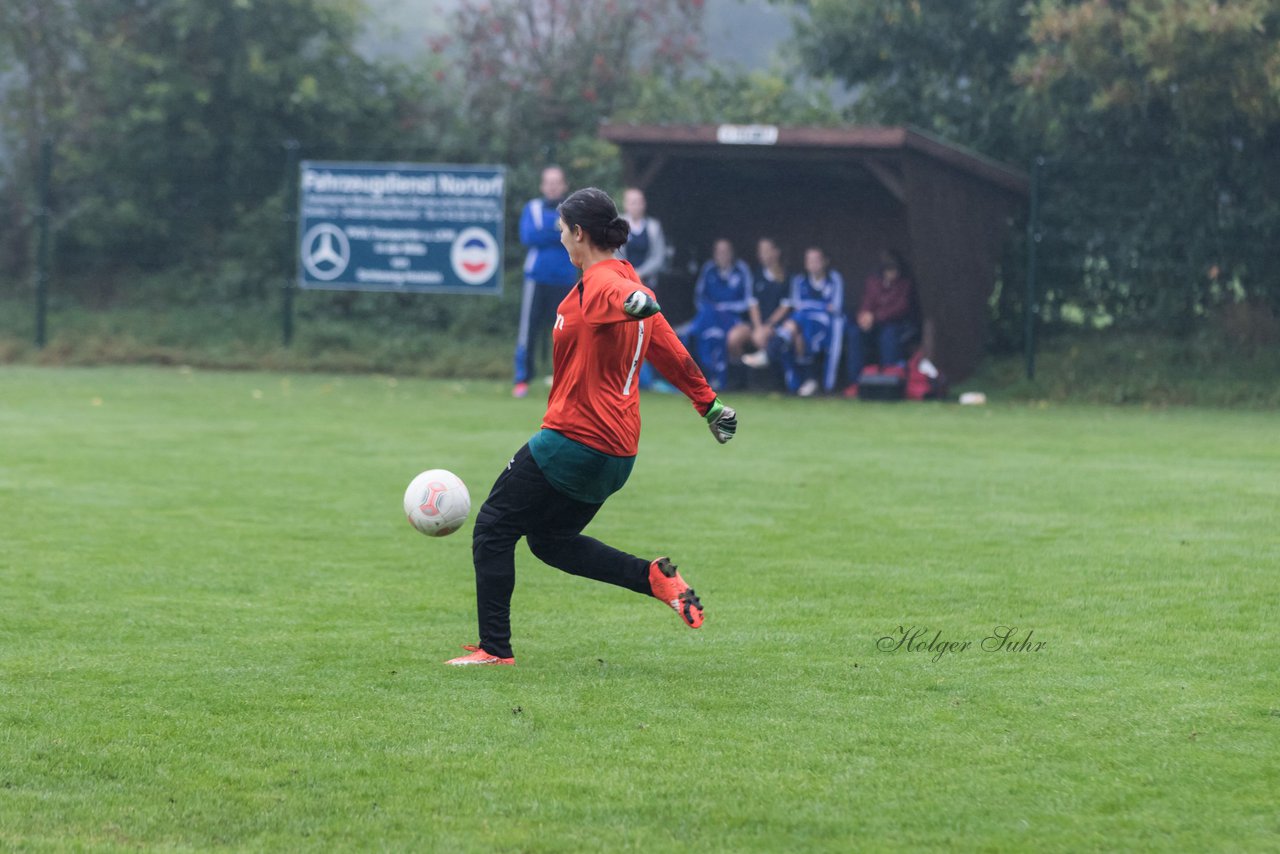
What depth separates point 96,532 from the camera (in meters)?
9.07

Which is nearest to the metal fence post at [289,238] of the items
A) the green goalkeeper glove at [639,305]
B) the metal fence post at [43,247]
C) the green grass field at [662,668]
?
the metal fence post at [43,247]

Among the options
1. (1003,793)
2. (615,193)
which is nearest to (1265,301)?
(615,193)

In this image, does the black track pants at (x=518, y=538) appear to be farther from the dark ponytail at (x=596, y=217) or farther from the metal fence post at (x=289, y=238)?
the metal fence post at (x=289, y=238)

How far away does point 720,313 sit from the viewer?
20500 millimetres

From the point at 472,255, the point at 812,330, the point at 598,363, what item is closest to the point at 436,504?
the point at 598,363

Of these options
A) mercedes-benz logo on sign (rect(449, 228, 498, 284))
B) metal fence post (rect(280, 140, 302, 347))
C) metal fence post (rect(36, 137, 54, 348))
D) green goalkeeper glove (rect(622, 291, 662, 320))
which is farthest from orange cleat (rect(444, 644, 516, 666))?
metal fence post (rect(36, 137, 54, 348))

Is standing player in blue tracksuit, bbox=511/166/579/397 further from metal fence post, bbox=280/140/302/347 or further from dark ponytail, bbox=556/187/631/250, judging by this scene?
dark ponytail, bbox=556/187/631/250

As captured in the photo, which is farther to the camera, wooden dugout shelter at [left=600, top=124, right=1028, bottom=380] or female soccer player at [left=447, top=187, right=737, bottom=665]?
wooden dugout shelter at [left=600, top=124, right=1028, bottom=380]

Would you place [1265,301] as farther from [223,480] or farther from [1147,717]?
[1147,717]

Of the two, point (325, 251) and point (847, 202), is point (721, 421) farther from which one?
point (325, 251)

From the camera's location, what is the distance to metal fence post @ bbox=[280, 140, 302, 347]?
23219 millimetres

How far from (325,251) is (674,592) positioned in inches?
660

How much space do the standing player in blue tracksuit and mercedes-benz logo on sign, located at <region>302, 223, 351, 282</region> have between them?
388cm

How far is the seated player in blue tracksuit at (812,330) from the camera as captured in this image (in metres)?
20.1
